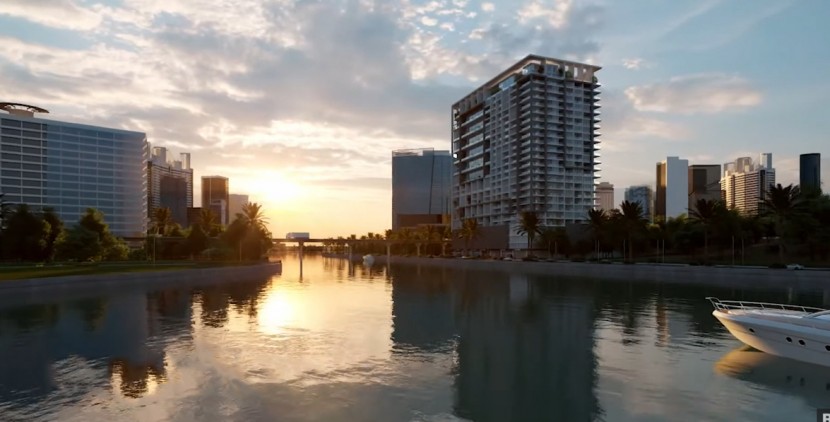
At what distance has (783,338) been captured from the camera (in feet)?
79.4

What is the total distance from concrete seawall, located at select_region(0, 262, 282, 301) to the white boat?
60.2 metres

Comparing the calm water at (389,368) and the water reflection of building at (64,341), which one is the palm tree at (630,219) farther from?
the water reflection of building at (64,341)

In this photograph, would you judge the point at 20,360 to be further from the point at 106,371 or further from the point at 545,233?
the point at 545,233

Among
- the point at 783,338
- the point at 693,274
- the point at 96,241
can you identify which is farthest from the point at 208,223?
the point at 783,338

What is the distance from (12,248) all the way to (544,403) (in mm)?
95243

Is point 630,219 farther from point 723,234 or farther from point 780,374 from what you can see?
point 780,374

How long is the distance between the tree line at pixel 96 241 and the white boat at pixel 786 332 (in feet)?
298

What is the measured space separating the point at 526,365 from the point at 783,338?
38.5ft

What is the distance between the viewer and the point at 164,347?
28.3 meters

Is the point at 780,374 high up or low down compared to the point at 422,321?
up

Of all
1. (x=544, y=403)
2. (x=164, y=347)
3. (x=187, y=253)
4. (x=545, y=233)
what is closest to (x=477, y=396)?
(x=544, y=403)

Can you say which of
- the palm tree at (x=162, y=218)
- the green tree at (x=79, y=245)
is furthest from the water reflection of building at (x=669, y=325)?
the palm tree at (x=162, y=218)

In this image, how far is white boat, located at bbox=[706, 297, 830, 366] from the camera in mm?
22781

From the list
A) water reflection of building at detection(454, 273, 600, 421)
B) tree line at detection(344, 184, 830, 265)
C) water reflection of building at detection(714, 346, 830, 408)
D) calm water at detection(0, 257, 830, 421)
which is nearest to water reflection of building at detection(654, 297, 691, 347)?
calm water at detection(0, 257, 830, 421)
